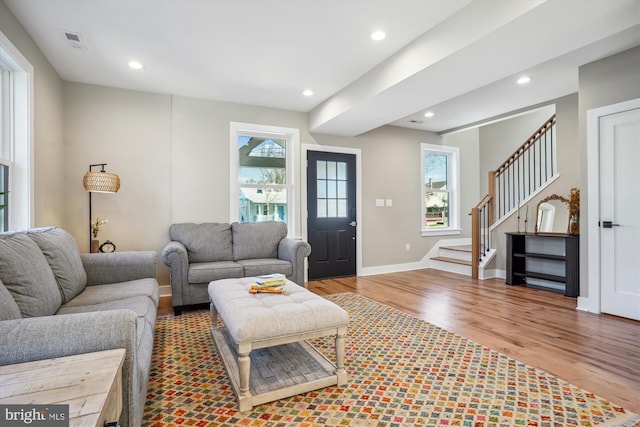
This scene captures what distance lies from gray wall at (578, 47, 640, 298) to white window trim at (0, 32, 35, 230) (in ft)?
17.0

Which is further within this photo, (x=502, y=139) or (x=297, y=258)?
(x=502, y=139)

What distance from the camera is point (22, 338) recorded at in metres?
1.10

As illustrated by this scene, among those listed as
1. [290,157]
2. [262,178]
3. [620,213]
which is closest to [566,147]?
[620,213]

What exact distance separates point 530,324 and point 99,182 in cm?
453

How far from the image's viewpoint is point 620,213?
3.18m

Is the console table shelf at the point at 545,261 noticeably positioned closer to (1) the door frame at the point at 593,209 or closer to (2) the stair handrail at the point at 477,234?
(2) the stair handrail at the point at 477,234

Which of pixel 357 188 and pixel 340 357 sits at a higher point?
pixel 357 188

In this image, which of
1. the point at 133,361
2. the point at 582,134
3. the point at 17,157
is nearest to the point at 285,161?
the point at 17,157

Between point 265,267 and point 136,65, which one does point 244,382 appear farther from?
point 136,65

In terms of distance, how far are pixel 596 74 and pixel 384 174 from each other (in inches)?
118

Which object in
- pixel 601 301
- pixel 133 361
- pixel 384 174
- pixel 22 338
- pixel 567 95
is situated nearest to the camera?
pixel 22 338

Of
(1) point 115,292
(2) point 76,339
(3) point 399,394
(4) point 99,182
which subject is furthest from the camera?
(4) point 99,182

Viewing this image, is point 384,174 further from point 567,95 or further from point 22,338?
point 22,338

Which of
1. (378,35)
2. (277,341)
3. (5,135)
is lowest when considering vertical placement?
(277,341)
